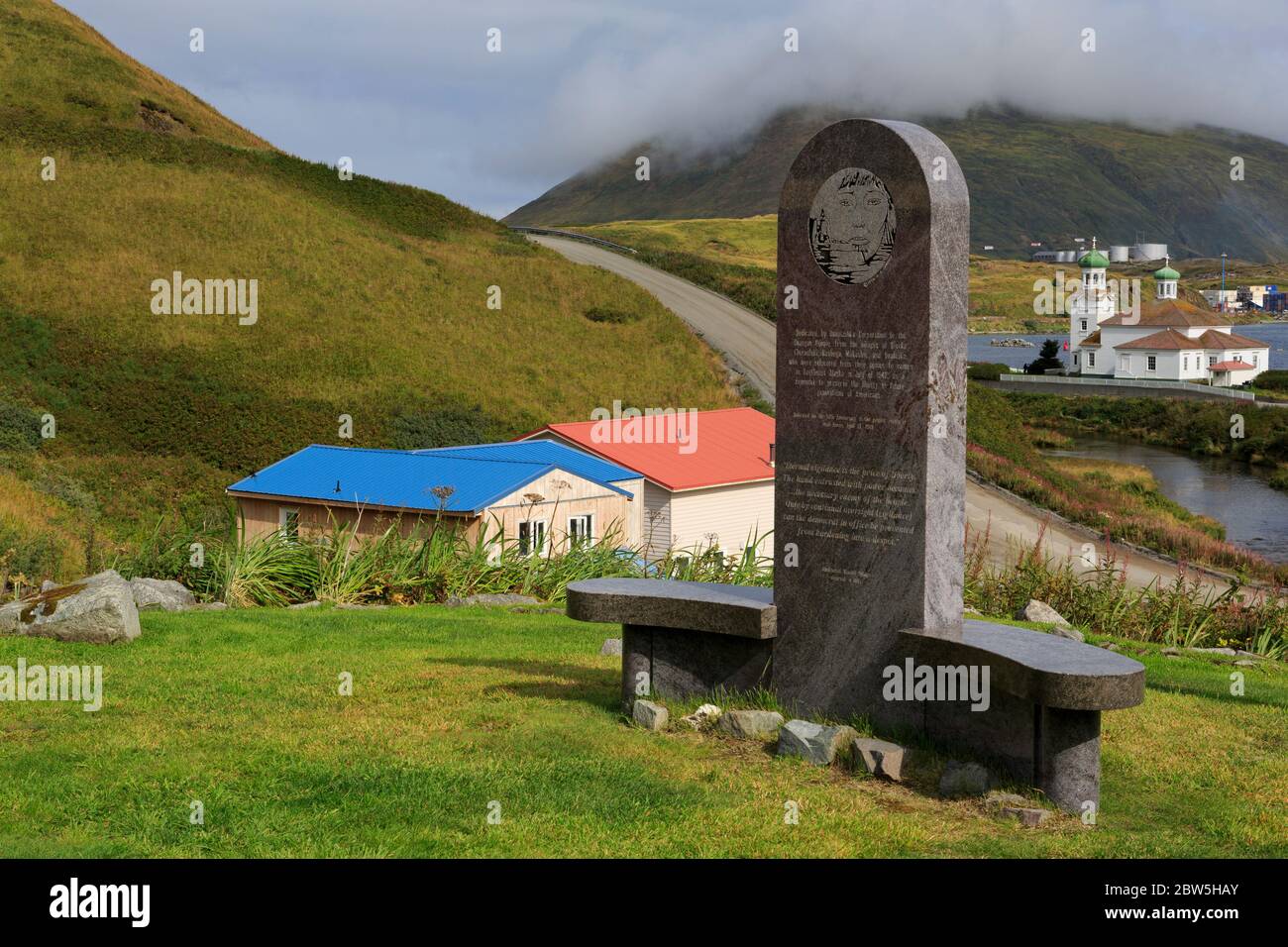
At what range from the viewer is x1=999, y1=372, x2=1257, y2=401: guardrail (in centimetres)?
8608

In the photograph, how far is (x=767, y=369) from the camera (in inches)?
2115

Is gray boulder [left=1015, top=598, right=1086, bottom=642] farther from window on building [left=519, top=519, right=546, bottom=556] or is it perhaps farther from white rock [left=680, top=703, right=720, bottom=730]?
white rock [left=680, top=703, right=720, bottom=730]

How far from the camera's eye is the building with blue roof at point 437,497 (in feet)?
73.6

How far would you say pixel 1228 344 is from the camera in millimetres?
100125

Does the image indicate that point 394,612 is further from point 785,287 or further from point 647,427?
point 647,427

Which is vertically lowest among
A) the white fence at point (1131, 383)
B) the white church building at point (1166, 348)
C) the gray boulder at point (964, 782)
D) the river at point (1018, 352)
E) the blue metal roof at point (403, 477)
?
the gray boulder at point (964, 782)

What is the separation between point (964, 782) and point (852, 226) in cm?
378

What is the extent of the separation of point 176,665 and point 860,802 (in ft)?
21.7

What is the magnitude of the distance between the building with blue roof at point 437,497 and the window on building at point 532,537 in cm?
3

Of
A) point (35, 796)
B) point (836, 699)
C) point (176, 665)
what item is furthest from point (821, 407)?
point (176, 665)

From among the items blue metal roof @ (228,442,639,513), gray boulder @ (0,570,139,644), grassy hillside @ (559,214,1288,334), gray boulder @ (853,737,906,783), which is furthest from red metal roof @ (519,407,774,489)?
grassy hillside @ (559,214,1288,334)

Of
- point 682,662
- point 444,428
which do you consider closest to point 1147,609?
point 682,662

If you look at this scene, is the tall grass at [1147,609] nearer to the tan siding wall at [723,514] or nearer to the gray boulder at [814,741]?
the gray boulder at [814,741]

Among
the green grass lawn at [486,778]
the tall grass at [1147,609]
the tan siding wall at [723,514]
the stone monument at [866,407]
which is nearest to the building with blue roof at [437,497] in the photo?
the tan siding wall at [723,514]
